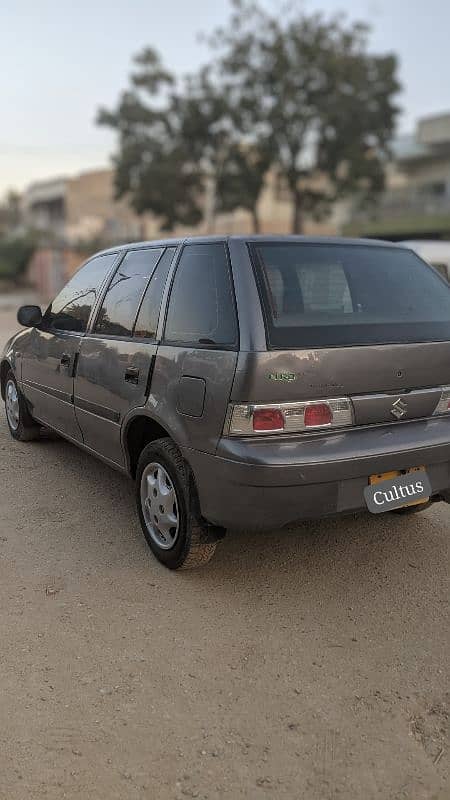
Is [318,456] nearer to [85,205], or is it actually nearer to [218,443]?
[218,443]

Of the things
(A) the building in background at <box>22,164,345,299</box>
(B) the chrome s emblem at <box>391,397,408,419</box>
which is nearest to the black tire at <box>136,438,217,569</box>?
(B) the chrome s emblem at <box>391,397,408,419</box>

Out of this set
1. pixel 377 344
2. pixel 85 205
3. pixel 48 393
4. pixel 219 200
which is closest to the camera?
pixel 377 344

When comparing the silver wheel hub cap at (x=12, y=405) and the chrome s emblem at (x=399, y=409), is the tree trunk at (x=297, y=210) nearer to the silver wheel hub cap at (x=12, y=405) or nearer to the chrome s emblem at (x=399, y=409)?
the silver wheel hub cap at (x=12, y=405)

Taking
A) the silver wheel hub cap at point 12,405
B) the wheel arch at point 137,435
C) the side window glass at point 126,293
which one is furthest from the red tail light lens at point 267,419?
the silver wheel hub cap at point 12,405

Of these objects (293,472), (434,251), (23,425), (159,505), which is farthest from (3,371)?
(434,251)

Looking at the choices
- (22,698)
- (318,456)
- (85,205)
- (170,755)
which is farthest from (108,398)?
(85,205)

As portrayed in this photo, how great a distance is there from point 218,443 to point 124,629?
3.01 feet

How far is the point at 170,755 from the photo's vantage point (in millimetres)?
2250

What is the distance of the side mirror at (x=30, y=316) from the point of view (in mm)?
4773

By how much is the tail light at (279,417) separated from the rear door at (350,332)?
0.04m

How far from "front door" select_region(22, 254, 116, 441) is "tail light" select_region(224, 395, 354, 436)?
172cm

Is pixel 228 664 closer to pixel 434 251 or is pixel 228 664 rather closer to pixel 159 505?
pixel 159 505

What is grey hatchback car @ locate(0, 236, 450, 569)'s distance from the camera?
9.50 feet

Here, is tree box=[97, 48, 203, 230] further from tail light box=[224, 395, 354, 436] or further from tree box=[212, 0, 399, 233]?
tail light box=[224, 395, 354, 436]
